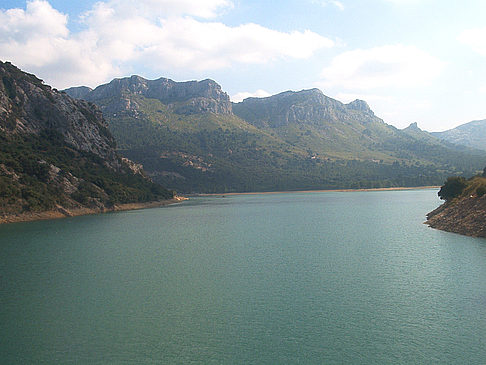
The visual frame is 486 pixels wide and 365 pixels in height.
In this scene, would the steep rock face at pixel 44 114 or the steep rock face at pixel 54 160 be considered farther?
the steep rock face at pixel 44 114

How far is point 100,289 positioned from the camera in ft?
110

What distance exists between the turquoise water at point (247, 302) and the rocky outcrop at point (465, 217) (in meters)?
2.62

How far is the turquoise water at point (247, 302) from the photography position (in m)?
20.8

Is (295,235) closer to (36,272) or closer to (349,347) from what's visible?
(36,272)

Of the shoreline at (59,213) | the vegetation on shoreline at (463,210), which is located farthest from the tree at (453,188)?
the shoreline at (59,213)

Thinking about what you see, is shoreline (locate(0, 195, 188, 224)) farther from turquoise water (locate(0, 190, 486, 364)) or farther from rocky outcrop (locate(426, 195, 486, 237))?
rocky outcrop (locate(426, 195, 486, 237))

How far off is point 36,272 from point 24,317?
14808 millimetres

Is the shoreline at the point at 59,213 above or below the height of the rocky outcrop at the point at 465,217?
above

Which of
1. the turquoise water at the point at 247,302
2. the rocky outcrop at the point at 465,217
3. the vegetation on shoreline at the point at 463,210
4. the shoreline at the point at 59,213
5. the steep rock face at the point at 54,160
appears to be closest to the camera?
the turquoise water at the point at 247,302

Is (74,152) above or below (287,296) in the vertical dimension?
above

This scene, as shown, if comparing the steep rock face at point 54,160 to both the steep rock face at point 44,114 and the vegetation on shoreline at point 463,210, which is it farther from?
the vegetation on shoreline at point 463,210

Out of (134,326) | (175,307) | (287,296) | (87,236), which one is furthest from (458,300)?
(87,236)

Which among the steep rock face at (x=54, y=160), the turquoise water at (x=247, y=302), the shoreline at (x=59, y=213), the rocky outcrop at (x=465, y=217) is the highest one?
the steep rock face at (x=54, y=160)

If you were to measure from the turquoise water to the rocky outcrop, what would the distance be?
2.62 metres
